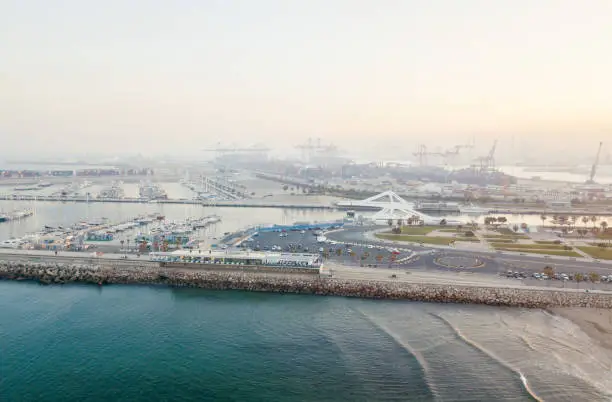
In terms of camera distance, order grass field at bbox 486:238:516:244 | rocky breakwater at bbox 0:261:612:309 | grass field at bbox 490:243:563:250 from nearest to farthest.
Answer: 1. rocky breakwater at bbox 0:261:612:309
2. grass field at bbox 490:243:563:250
3. grass field at bbox 486:238:516:244

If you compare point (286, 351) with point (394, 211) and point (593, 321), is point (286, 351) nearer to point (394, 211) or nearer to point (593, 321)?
point (593, 321)

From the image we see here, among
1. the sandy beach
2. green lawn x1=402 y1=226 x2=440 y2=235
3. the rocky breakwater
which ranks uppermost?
green lawn x1=402 y1=226 x2=440 y2=235

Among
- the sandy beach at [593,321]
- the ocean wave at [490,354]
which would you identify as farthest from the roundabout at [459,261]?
the ocean wave at [490,354]

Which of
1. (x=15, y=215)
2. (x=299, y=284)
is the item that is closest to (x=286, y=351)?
(x=299, y=284)

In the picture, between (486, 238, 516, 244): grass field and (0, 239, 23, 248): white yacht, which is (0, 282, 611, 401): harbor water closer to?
(0, 239, 23, 248): white yacht

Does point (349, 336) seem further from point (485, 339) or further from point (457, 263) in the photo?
point (457, 263)

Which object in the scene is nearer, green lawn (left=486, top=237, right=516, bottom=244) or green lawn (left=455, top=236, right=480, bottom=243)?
green lawn (left=486, top=237, right=516, bottom=244)

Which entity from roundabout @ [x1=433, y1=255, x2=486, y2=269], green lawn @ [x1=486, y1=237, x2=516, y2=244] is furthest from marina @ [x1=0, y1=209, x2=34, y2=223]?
green lawn @ [x1=486, y1=237, x2=516, y2=244]
